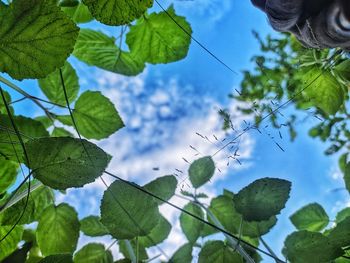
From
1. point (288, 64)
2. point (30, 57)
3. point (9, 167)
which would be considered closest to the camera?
point (30, 57)

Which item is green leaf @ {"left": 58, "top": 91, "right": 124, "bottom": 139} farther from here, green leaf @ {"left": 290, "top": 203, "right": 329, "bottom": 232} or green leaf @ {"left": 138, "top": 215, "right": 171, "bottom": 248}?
green leaf @ {"left": 290, "top": 203, "right": 329, "bottom": 232}

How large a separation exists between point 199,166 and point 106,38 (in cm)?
25

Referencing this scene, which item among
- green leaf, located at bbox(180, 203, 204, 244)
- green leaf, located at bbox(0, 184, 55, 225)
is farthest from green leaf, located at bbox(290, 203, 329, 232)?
green leaf, located at bbox(0, 184, 55, 225)

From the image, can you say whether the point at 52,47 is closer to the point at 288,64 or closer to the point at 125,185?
the point at 125,185

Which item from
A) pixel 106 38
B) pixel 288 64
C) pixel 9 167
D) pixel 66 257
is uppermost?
pixel 288 64

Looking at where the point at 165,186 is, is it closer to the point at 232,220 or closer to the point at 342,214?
the point at 232,220

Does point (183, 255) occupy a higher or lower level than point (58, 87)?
lower

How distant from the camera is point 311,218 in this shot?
667 millimetres

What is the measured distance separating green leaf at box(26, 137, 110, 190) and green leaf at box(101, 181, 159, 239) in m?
0.05

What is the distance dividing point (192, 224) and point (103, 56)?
27 centimetres

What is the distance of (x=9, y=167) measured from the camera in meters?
0.47

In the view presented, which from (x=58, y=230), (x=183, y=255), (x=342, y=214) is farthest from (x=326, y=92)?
(x=58, y=230)

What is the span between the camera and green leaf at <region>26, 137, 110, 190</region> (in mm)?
361

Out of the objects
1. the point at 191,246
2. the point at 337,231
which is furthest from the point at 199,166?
the point at 337,231
